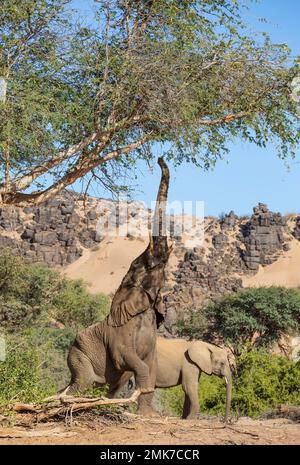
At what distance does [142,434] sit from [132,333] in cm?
300

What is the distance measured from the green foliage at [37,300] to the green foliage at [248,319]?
160 inches

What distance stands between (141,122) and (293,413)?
16.7 feet

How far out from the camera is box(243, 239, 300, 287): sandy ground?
63991 millimetres

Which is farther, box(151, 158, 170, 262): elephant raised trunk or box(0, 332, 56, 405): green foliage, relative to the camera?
box(151, 158, 170, 262): elephant raised trunk

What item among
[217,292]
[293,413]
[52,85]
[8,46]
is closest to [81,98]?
[52,85]

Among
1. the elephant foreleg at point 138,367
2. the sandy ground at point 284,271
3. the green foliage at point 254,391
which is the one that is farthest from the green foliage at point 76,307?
the sandy ground at point 284,271

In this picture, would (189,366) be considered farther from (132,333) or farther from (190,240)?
(190,240)

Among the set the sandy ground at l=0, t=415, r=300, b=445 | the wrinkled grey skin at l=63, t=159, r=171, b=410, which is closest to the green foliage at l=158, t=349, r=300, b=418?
the wrinkled grey skin at l=63, t=159, r=171, b=410

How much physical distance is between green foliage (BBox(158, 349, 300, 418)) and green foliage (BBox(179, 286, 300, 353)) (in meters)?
15.2

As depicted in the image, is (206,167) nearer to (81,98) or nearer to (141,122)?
(141,122)

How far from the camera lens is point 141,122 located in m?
10.4

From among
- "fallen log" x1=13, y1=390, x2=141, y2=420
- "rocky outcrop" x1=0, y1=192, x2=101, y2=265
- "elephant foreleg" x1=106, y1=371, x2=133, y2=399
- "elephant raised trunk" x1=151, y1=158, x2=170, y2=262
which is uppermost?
"rocky outcrop" x1=0, y1=192, x2=101, y2=265

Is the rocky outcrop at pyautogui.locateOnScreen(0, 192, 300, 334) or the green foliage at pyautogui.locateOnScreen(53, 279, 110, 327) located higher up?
the rocky outcrop at pyautogui.locateOnScreen(0, 192, 300, 334)

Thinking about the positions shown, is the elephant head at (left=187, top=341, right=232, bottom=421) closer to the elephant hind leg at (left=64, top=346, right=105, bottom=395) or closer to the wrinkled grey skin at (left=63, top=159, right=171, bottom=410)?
the wrinkled grey skin at (left=63, top=159, right=171, bottom=410)
